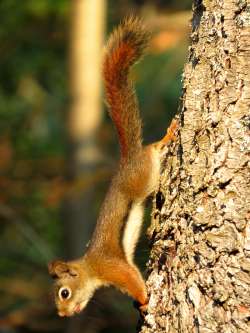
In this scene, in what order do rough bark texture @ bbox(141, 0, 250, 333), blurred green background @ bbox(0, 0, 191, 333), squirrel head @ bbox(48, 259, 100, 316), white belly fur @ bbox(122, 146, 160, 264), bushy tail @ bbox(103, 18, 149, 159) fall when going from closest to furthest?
rough bark texture @ bbox(141, 0, 250, 333) → white belly fur @ bbox(122, 146, 160, 264) → bushy tail @ bbox(103, 18, 149, 159) → squirrel head @ bbox(48, 259, 100, 316) → blurred green background @ bbox(0, 0, 191, 333)

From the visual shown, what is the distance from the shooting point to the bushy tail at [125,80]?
3254 millimetres

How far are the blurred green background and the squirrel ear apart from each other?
2310 mm

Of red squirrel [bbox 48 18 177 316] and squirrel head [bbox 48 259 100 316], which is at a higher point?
red squirrel [bbox 48 18 177 316]

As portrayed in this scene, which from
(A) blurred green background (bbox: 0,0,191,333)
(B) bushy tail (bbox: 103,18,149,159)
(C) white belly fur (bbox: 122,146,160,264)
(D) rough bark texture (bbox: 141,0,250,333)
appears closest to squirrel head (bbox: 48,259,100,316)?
(C) white belly fur (bbox: 122,146,160,264)

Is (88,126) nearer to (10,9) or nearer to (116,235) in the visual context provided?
(10,9)

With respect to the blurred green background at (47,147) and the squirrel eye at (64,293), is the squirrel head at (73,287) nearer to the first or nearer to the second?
the squirrel eye at (64,293)

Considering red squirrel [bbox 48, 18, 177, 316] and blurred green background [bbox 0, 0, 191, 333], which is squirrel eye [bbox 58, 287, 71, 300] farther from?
blurred green background [bbox 0, 0, 191, 333]

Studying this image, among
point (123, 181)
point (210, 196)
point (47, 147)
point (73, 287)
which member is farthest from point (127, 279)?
point (47, 147)

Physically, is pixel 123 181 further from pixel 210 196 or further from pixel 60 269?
pixel 210 196

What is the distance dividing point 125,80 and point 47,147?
558 centimetres

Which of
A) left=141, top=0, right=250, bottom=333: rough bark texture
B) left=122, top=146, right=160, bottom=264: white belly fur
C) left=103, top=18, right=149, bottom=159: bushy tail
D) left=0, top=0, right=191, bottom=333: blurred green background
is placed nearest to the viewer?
left=141, top=0, right=250, bottom=333: rough bark texture

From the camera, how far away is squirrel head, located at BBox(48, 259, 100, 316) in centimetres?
346

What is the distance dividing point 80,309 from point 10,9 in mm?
4648

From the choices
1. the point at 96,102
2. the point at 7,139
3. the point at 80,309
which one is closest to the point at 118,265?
the point at 80,309
